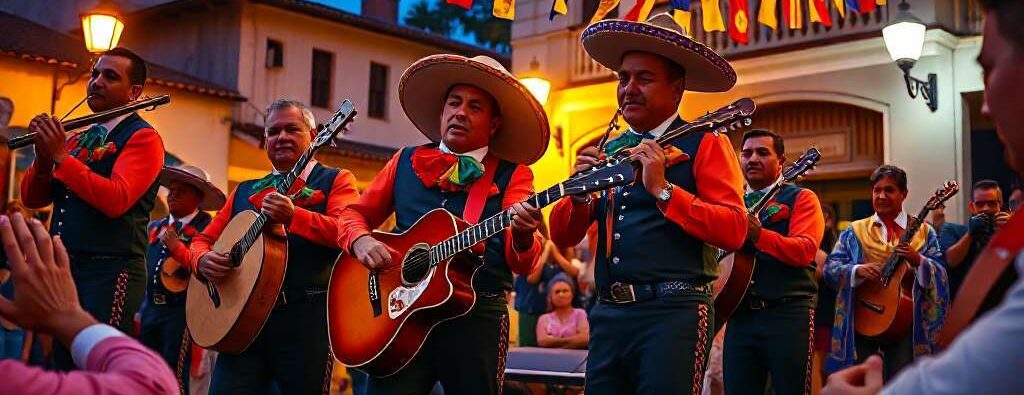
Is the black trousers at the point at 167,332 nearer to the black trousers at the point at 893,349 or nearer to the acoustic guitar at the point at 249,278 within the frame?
the acoustic guitar at the point at 249,278

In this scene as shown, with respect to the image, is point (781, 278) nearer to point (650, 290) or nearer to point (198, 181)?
point (650, 290)

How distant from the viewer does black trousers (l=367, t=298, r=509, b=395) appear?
4367 millimetres

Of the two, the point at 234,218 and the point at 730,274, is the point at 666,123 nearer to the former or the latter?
the point at 730,274

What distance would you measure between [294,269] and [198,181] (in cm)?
325

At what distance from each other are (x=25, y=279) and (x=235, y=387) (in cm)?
306

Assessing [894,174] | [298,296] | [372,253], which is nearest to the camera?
[372,253]

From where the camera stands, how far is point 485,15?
39438mm

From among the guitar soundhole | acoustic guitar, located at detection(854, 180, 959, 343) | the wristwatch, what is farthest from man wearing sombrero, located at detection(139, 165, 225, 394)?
acoustic guitar, located at detection(854, 180, 959, 343)

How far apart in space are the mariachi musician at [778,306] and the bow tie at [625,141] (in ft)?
5.42

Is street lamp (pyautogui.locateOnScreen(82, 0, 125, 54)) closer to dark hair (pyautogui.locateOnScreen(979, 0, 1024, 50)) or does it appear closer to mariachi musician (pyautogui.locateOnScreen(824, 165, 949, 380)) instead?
mariachi musician (pyautogui.locateOnScreen(824, 165, 949, 380))

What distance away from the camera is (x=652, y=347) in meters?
4.04

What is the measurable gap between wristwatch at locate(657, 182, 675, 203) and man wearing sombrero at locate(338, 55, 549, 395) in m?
0.50

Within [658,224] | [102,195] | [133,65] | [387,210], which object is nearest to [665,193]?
[658,224]

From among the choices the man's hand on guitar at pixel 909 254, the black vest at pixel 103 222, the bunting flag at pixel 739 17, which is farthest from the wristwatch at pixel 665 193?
the bunting flag at pixel 739 17
